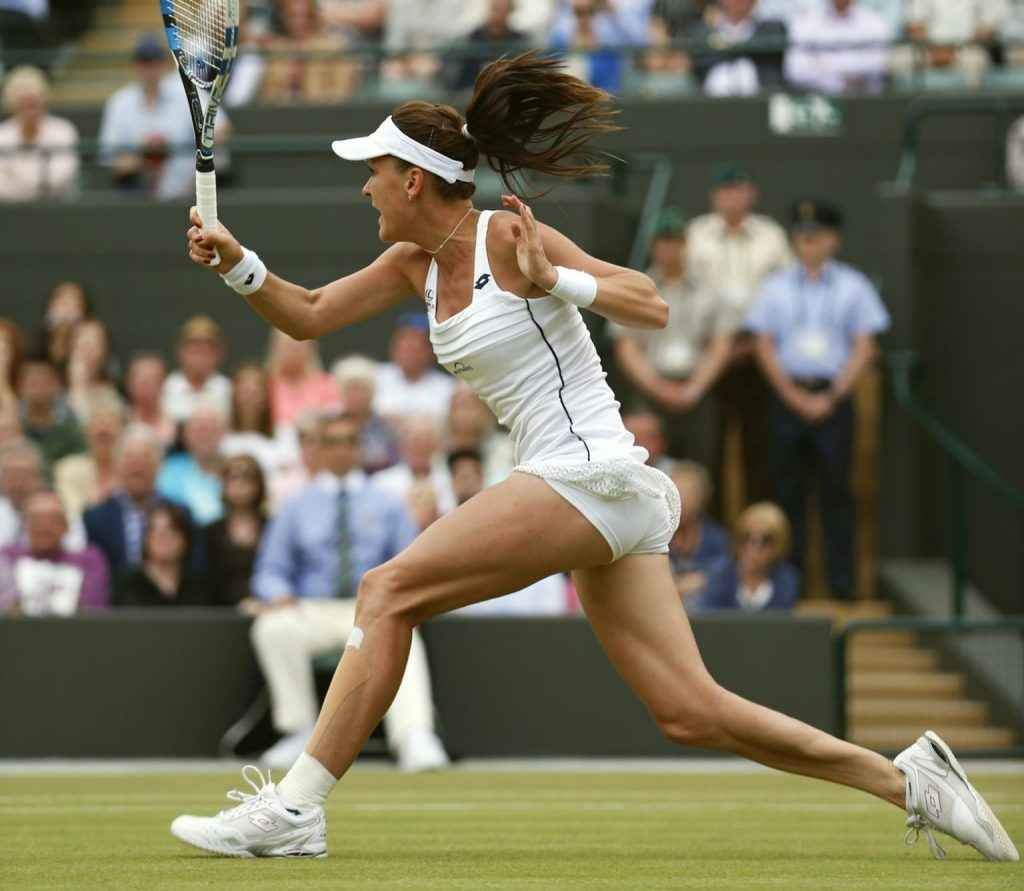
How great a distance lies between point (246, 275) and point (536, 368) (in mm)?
882

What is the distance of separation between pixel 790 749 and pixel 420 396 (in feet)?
23.9

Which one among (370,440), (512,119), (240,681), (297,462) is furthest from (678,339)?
(512,119)

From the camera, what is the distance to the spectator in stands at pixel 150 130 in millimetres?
15656

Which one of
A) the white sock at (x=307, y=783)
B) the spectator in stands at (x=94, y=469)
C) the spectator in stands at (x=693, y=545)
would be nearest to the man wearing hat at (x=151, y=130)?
the spectator in stands at (x=94, y=469)

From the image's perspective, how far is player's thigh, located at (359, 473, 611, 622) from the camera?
6.16 meters

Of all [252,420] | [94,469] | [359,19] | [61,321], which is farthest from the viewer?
[359,19]

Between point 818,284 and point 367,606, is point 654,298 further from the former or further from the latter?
point 818,284

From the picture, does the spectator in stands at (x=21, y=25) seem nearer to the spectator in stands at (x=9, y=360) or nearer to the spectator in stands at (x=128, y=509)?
the spectator in stands at (x=9, y=360)

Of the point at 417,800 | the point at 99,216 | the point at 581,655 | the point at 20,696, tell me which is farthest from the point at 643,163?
the point at 417,800

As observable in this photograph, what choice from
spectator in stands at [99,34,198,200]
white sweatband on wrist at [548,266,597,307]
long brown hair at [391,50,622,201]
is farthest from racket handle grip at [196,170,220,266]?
spectator in stands at [99,34,198,200]

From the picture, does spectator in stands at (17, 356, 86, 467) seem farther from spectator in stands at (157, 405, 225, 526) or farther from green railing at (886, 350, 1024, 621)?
green railing at (886, 350, 1024, 621)

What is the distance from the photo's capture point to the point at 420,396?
44.0 feet

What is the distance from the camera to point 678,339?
1366 cm

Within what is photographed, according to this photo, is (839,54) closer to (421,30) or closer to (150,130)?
(421,30)
